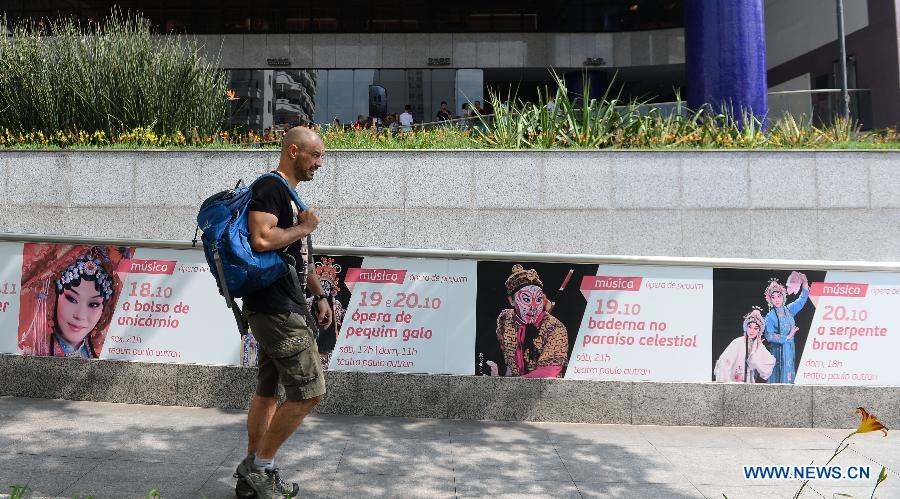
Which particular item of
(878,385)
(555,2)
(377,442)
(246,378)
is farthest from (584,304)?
(555,2)

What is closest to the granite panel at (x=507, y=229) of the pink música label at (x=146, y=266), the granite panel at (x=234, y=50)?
the pink música label at (x=146, y=266)

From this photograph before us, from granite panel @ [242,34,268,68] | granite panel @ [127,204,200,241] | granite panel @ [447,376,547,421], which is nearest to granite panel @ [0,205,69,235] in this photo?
granite panel @ [127,204,200,241]

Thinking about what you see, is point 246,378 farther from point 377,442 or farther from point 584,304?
point 584,304

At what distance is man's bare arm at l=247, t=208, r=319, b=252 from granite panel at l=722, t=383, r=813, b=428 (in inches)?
148

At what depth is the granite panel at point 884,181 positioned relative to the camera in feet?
24.6

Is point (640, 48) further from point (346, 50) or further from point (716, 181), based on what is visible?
point (716, 181)

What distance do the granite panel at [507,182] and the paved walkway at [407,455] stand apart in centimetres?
299

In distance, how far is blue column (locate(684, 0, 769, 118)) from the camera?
10086mm

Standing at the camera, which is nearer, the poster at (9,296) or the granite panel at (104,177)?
the poster at (9,296)

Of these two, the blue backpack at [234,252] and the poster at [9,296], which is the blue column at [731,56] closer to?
the blue backpack at [234,252]

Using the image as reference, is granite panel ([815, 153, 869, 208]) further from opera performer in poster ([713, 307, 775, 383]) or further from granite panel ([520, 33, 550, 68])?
granite panel ([520, 33, 550, 68])

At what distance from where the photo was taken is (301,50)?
24547 millimetres

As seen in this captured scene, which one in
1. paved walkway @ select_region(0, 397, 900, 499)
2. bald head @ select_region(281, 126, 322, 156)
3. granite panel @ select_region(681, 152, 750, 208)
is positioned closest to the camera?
bald head @ select_region(281, 126, 322, 156)

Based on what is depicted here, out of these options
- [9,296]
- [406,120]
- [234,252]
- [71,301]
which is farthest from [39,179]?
[406,120]
